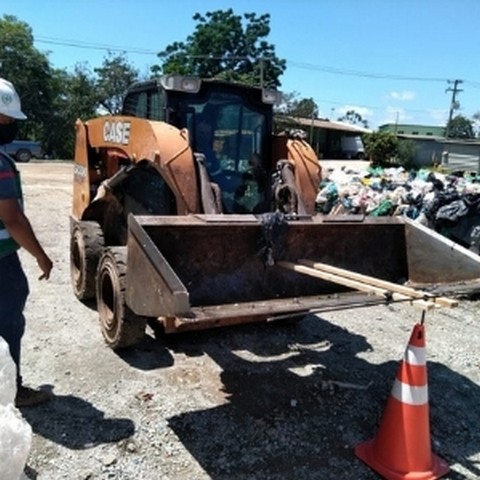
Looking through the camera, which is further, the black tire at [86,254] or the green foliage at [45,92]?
the green foliage at [45,92]

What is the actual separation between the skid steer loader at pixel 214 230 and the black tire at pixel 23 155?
21099 millimetres

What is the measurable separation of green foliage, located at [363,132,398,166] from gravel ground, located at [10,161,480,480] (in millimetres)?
32807

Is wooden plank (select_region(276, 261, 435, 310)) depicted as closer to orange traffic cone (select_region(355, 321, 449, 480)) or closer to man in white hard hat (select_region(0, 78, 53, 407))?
orange traffic cone (select_region(355, 321, 449, 480))

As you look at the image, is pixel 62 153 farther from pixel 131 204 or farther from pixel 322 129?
pixel 131 204

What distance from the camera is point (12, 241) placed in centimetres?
335

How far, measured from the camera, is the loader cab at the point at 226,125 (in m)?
4.87

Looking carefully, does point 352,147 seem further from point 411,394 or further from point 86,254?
point 411,394

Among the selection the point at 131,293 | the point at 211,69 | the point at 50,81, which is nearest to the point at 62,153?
the point at 50,81

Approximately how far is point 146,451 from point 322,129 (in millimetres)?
44230

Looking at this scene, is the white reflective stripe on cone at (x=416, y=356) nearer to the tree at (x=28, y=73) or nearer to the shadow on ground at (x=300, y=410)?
the shadow on ground at (x=300, y=410)

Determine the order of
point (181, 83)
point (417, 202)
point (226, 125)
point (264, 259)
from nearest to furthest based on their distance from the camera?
point (264, 259), point (181, 83), point (226, 125), point (417, 202)

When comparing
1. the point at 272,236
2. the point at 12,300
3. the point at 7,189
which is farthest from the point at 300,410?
the point at 7,189

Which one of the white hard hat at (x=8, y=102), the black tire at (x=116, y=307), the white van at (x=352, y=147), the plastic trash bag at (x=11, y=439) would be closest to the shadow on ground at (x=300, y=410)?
the black tire at (x=116, y=307)

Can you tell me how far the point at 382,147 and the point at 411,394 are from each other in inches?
1407
